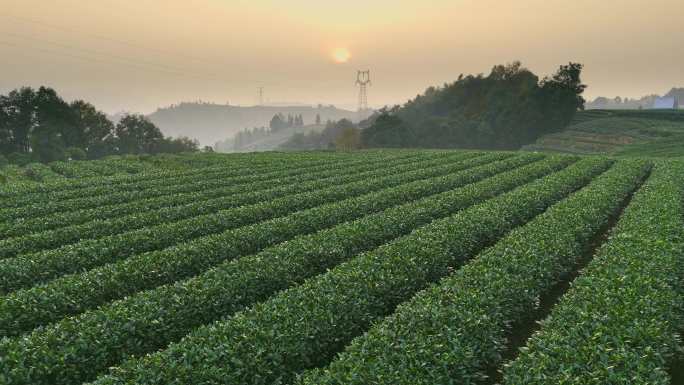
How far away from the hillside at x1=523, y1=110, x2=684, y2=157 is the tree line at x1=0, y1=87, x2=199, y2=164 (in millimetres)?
99635

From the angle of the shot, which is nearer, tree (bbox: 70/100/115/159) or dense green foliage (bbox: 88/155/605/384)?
dense green foliage (bbox: 88/155/605/384)

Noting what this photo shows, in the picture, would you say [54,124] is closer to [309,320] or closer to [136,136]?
[136,136]

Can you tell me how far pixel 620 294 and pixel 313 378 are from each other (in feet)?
26.2

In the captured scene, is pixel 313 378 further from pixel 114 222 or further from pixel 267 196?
pixel 267 196

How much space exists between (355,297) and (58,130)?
10675cm

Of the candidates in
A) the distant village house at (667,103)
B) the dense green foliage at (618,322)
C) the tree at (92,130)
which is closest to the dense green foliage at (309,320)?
the dense green foliage at (618,322)

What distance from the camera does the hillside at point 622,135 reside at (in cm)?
6869

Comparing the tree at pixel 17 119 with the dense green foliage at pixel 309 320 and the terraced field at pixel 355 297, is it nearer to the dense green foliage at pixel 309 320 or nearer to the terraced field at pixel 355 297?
A: the terraced field at pixel 355 297

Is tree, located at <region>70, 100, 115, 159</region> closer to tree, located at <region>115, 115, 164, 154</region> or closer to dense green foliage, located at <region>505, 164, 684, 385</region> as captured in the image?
tree, located at <region>115, 115, 164, 154</region>

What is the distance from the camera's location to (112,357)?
9.66 metres

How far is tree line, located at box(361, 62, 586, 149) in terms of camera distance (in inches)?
4296

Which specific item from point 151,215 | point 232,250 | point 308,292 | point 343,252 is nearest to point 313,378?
point 308,292

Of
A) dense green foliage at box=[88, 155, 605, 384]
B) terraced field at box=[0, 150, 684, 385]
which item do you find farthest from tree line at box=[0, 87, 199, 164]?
dense green foliage at box=[88, 155, 605, 384]

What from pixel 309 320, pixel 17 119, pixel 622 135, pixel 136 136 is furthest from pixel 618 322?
pixel 136 136
